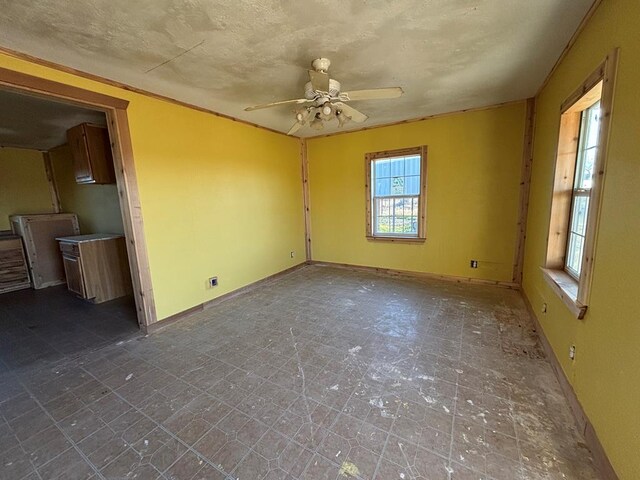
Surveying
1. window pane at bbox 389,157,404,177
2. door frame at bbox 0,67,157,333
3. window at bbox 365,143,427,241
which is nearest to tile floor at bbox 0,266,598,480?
door frame at bbox 0,67,157,333

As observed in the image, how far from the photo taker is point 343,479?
1313 millimetres

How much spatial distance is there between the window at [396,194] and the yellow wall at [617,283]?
2.44 meters

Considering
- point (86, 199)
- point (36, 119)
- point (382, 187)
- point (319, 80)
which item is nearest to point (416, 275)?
point (382, 187)

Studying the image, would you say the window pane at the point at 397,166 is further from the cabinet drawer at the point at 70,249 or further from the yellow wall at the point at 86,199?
the cabinet drawer at the point at 70,249

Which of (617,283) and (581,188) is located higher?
(581,188)

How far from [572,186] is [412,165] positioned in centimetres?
227

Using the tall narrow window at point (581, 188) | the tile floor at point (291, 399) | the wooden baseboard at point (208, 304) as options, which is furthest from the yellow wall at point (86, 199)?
the tall narrow window at point (581, 188)

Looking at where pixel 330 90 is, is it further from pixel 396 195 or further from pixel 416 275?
pixel 416 275

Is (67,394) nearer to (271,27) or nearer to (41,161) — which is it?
(271,27)

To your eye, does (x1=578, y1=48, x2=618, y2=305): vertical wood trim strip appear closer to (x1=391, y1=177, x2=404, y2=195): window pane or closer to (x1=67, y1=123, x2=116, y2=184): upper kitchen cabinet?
(x1=391, y1=177, x2=404, y2=195): window pane

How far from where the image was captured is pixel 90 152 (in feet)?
10.9

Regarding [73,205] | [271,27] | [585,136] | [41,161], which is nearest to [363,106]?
[271,27]

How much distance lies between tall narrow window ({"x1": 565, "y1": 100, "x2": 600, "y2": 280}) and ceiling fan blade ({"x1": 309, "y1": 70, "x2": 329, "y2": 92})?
199cm

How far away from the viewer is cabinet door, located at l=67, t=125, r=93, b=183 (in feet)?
10.8
